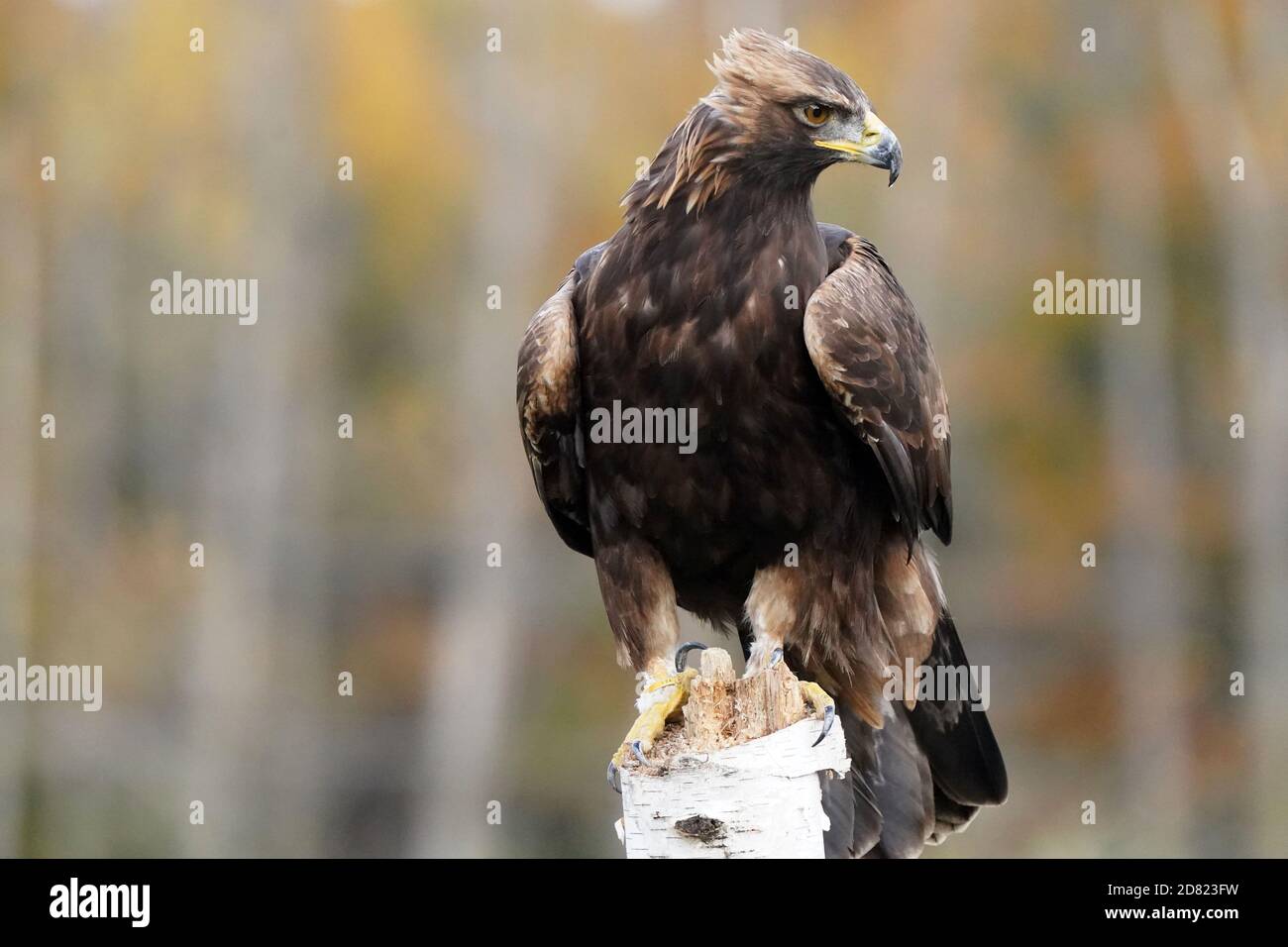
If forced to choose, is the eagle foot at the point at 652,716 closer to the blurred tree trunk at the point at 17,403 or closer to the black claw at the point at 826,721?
the black claw at the point at 826,721

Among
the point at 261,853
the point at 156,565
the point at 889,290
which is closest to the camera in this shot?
the point at 889,290

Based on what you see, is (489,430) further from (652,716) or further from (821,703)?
(821,703)

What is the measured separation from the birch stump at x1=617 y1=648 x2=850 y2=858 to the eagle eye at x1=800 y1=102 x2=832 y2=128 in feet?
6.51

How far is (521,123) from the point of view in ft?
56.8

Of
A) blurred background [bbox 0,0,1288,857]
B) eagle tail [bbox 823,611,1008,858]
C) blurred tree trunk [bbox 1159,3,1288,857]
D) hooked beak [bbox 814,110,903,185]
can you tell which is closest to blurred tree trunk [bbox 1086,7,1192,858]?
blurred background [bbox 0,0,1288,857]

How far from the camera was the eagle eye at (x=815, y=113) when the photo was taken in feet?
18.6

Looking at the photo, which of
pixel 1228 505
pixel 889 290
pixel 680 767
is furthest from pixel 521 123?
pixel 680 767

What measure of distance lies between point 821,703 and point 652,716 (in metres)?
0.61

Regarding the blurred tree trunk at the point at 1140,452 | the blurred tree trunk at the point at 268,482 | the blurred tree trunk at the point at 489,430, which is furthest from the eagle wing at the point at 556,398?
the blurred tree trunk at the point at 1140,452

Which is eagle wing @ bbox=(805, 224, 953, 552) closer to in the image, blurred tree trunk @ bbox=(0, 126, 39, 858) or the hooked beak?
the hooked beak

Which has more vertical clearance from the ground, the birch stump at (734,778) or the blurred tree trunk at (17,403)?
the blurred tree trunk at (17,403)

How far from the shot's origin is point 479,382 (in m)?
17.2

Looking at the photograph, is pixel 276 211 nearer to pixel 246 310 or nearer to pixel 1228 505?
pixel 246 310

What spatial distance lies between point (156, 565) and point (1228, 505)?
487 inches
